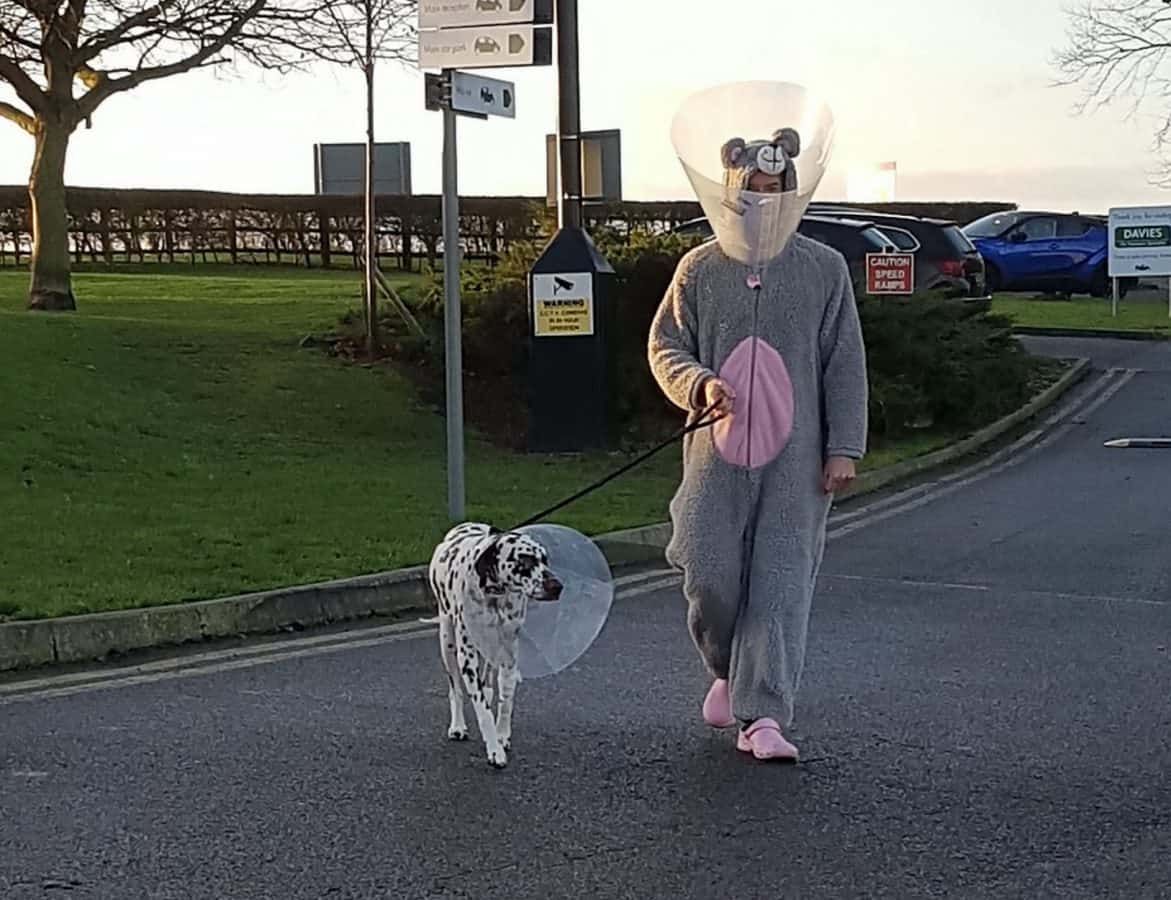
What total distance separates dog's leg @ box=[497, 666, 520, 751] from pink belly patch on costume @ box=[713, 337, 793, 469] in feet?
3.33

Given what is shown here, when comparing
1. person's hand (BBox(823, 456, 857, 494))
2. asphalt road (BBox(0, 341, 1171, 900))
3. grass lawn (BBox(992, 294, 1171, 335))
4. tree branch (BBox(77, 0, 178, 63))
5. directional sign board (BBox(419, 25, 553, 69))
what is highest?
tree branch (BBox(77, 0, 178, 63))

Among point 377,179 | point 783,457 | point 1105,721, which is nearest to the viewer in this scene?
point 783,457

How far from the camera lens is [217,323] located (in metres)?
21.5

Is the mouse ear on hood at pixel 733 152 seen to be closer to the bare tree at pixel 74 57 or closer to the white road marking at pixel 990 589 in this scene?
the white road marking at pixel 990 589

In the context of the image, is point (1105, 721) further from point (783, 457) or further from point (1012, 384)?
point (1012, 384)

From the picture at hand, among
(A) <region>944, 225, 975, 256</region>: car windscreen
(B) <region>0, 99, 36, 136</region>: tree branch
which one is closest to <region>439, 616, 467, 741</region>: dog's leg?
(A) <region>944, 225, 975, 256</region>: car windscreen

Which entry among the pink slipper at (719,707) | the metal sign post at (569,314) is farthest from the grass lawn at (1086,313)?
the pink slipper at (719,707)

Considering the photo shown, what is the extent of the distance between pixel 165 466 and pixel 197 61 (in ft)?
35.4

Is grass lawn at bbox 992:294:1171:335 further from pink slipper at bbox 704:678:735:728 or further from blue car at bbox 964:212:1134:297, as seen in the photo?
pink slipper at bbox 704:678:735:728

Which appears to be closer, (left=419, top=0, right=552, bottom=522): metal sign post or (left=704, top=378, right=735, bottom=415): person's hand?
(left=704, top=378, right=735, bottom=415): person's hand

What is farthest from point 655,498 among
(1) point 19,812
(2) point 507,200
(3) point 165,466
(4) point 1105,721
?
(2) point 507,200

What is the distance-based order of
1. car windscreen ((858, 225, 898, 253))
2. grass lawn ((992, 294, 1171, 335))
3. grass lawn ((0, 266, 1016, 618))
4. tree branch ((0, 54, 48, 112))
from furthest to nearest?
grass lawn ((992, 294, 1171, 335))
tree branch ((0, 54, 48, 112))
car windscreen ((858, 225, 898, 253))
grass lawn ((0, 266, 1016, 618))

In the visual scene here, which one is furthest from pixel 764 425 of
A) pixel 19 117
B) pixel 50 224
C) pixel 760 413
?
pixel 19 117

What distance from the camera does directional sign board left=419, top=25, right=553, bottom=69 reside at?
34.4ft
